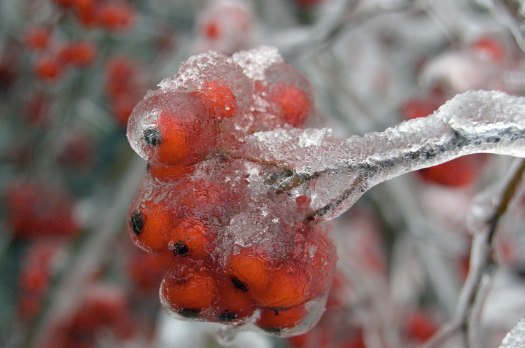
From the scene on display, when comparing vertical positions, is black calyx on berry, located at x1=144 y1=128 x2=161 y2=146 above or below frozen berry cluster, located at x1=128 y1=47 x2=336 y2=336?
above

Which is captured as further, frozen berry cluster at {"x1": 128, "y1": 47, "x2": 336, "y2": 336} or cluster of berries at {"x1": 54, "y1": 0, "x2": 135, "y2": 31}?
cluster of berries at {"x1": 54, "y1": 0, "x2": 135, "y2": 31}

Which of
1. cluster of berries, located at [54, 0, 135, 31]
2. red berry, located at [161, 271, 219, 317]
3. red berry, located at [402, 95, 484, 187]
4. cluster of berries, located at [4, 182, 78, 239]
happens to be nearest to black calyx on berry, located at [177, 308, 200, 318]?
red berry, located at [161, 271, 219, 317]

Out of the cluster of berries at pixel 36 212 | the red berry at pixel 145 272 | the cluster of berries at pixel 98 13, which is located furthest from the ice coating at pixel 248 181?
the red berry at pixel 145 272

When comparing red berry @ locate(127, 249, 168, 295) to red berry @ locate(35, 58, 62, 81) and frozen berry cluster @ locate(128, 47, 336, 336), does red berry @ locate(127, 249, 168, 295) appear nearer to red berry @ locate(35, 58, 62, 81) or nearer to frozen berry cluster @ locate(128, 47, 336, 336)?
red berry @ locate(35, 58, 62, 81)

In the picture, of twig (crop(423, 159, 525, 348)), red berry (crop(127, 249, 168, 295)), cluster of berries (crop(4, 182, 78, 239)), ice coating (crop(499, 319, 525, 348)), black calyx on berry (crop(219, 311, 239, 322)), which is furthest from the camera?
red berry (crop(127, 249, 168, 295))

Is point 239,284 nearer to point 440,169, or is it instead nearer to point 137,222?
point 137,222

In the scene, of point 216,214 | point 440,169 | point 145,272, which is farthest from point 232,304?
point 145,272
